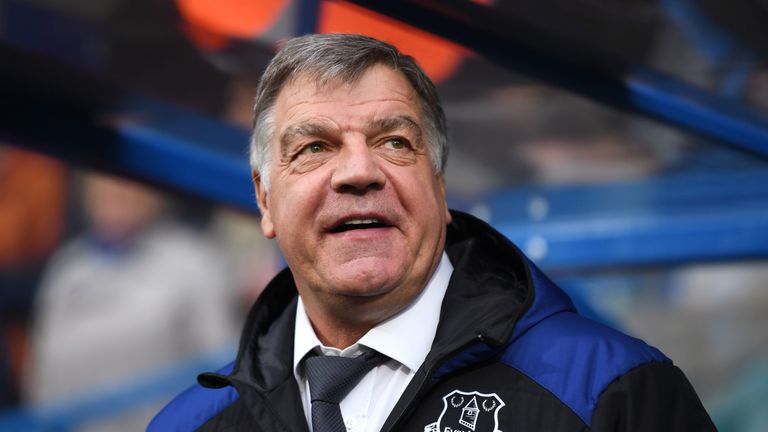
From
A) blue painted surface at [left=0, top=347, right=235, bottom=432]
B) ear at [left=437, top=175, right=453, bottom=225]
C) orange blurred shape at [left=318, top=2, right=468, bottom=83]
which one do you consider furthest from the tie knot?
Result: blue painted surface at [left=0, top=347, right=235, bottom=432]

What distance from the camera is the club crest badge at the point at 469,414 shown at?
1.64 m

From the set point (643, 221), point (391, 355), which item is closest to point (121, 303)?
point (643, 221)

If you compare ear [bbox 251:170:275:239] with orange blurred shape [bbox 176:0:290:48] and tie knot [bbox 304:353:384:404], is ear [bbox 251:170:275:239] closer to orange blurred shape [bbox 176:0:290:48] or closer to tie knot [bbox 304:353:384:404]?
tie knot [bbox 304:353:384:404]

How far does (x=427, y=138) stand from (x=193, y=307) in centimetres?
497

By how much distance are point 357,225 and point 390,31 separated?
87 cm

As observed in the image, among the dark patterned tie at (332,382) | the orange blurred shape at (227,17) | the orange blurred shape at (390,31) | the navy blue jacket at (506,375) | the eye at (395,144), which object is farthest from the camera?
the orange blurred shape at (227,17)

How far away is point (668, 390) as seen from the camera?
163 centimetres

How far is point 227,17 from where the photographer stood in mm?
2746

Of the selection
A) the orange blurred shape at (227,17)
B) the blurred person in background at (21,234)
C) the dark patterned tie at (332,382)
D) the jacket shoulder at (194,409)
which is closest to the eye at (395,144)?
the dark patterned tie at (332,382)

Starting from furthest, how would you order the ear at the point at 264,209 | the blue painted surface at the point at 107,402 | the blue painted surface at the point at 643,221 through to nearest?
the blue painted surface at the point at 107,402
the blue painted surface at the point at 643,221
the ear at the point at 264,209

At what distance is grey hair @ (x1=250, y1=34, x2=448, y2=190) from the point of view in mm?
1883

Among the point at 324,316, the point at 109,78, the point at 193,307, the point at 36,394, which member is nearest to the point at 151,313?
the point at 193,307

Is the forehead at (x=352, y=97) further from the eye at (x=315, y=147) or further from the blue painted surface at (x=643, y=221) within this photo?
the blue painted surface at (x=643, y=221)

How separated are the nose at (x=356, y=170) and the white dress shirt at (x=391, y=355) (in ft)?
0.67
